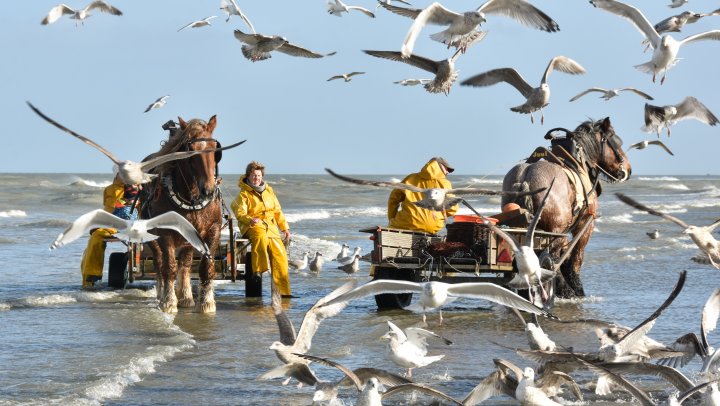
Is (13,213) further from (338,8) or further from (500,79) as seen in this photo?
(500,79)

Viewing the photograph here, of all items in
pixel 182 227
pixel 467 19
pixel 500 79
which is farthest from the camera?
pixel 500 79

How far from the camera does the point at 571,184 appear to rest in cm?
1422

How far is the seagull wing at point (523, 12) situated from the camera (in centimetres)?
1266

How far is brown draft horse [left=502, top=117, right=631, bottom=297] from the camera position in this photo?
45.0ft

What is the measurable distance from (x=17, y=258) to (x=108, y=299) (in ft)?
24.0

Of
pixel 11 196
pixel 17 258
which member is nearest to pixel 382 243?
pixel 17 258

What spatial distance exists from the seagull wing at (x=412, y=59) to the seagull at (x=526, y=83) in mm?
900

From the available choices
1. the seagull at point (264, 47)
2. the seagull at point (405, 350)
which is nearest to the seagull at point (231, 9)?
the seagull at point (264, 47)

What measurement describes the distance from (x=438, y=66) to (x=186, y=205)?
326 centimetres

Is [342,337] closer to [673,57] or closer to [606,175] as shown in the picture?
[673,57]

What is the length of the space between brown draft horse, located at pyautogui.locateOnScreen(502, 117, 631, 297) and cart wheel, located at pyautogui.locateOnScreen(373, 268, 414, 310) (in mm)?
1692

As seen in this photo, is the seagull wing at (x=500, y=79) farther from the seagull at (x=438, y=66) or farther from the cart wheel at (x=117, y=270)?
the cart wheel at (x=117, y=270)

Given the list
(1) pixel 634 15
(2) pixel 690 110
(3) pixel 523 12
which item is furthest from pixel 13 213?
(1) pixel 634 15

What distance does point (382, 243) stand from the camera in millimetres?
12758
